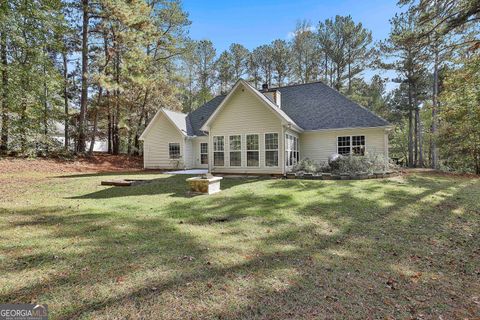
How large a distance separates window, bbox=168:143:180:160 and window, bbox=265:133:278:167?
7.47 metres

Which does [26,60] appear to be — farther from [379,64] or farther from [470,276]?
[379,64]

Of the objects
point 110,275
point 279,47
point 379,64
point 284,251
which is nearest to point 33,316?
point 110,275

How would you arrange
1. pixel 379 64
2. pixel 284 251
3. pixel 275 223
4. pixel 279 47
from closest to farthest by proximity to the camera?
pixel 284 251 < pixel 275 223 < pixel 379 64 < pixel 279 47

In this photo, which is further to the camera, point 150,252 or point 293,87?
point 293,87

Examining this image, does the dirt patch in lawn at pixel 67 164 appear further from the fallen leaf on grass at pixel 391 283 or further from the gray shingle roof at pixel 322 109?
the fallen leaf on grass at pixel 391 283

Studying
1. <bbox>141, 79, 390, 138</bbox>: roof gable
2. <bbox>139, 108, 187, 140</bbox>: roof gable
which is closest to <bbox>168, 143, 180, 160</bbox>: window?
<bbox>139, 108, 187, 140</bbox>: roof gable

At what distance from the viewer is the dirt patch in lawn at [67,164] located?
13790 millimetres

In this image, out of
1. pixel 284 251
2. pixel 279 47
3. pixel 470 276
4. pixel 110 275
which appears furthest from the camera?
pixel 279 47

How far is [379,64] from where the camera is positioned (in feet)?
75.9

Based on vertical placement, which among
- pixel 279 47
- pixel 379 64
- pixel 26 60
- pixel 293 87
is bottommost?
→ pixel 293 87

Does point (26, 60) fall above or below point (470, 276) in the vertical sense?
above

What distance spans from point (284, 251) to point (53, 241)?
3905mm

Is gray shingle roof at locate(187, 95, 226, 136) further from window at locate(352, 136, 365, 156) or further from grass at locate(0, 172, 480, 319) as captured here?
grass at locate(0, 172, 480, 319)
